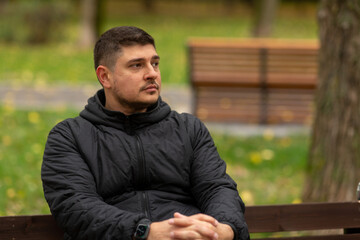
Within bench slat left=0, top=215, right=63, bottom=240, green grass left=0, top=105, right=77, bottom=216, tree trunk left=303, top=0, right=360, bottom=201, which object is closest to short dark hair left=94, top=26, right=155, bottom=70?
bench slat left=0, top=215, right=63, bottom=240

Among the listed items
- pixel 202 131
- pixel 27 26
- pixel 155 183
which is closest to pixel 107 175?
pixel 155 183

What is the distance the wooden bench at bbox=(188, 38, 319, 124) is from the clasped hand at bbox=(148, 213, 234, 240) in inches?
235

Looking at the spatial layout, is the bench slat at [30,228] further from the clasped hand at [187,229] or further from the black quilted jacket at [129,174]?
the clasped hand at [187,229]

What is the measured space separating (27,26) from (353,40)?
15.4 metres

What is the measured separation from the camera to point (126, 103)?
310cm

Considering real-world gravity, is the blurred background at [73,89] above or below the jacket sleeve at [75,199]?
below

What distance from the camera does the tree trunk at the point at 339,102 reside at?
4.97m

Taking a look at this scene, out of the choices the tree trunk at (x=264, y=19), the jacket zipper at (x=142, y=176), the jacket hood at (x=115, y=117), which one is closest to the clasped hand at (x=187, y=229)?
the jacket zipper at (x=142, y=176)

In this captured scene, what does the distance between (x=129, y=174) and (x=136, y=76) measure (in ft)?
1.36

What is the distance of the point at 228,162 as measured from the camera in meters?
7.11

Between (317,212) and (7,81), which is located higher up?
(317,212)

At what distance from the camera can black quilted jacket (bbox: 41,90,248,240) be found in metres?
2.82

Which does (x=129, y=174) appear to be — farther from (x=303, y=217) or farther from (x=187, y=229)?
(x=303, y=217)

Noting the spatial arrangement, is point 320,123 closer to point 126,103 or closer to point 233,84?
point 126,103
